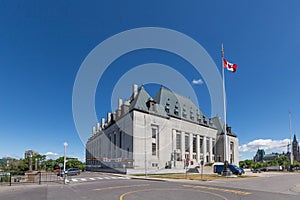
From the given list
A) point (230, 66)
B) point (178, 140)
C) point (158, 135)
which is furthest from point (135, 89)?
point (230, 66)

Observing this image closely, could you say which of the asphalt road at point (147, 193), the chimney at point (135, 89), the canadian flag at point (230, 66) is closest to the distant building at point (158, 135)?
the chimney at point (135, 89)

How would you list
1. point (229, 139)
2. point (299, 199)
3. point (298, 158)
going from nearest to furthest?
point (299, 199) → point (229, 139) → point (298, 158)

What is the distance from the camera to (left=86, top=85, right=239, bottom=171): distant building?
5444 centimetres

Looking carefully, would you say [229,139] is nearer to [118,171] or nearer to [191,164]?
[191,164]

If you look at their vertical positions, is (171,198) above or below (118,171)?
above

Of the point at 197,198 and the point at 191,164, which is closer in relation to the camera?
the point at 197,198

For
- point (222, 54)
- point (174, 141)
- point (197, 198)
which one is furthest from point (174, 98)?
point (197, 198)

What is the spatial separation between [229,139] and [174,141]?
32872mm

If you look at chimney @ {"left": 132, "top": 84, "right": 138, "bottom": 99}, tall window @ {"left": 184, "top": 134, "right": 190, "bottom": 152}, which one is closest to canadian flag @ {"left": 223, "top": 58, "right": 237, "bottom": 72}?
chimney @ {"left": 132, "top": 84, "right": 138, "bottom": 99}

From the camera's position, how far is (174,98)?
70.8 metres

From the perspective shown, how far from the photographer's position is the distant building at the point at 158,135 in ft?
179

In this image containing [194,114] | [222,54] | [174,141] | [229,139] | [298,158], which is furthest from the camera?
[298,158]

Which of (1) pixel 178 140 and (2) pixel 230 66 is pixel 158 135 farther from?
(2) pixel 230 66

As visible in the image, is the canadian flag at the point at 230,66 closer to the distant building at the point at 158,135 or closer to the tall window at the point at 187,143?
the distant building at the point at 158,135
